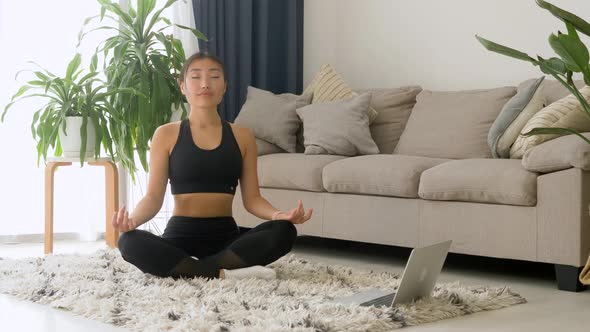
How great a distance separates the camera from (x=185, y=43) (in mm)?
5566

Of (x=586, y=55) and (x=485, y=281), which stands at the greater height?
(x=586, y=55)

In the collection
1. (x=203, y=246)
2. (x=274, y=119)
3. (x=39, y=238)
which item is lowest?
(x=39, y=238)

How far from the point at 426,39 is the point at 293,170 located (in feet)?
4.74

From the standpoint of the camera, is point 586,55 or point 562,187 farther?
point 562,187

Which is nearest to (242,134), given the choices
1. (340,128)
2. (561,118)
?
(340,128)

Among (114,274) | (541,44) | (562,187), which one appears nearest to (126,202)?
(114,274)

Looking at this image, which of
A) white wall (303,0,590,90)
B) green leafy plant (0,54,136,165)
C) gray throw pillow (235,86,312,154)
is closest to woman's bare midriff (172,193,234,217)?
green leafy plant (0,54,136,165)

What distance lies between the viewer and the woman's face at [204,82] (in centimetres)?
352

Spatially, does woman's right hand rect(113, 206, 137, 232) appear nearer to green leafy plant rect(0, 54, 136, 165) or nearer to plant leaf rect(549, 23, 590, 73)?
green leafy plant rect(0, 54, 136, 165)

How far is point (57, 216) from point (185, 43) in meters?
1.31

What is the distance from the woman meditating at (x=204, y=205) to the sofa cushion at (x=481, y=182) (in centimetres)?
78

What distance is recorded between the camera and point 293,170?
177 inches

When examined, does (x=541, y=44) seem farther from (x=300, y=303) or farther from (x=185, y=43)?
(x=300, y=303)

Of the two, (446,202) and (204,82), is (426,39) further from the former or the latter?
(204,82)
